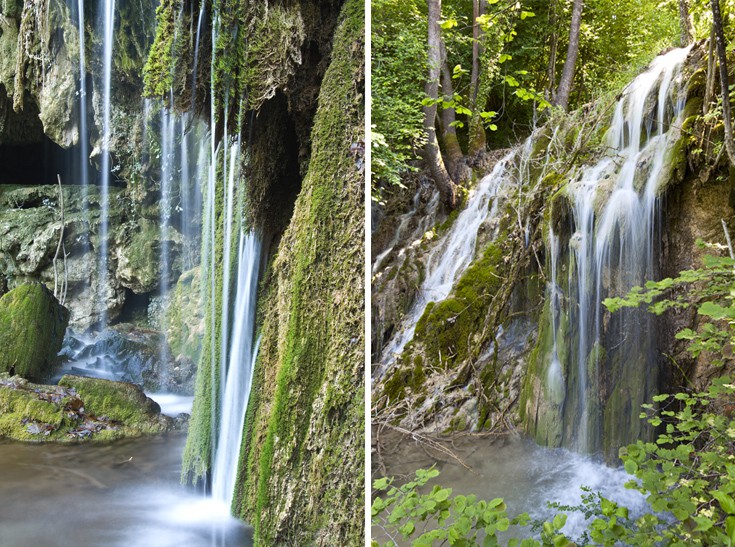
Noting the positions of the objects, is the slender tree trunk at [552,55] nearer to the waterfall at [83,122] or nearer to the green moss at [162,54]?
the green moss at [162,54]

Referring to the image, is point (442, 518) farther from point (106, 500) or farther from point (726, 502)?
point (106, 500)

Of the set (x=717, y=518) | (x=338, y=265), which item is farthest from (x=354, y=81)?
(x=717, y=518)

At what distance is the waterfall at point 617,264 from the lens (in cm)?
152

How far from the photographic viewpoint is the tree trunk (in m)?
1.90

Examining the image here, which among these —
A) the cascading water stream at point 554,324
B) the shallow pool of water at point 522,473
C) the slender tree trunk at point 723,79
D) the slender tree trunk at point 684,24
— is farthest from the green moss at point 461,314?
the slender tree trunk at point 684,24

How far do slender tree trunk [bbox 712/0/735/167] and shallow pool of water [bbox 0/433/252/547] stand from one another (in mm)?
1568

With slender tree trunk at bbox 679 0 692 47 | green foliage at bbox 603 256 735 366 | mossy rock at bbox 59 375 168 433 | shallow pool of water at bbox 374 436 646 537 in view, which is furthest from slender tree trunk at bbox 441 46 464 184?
mossy rock at bbox 59 375 168 433

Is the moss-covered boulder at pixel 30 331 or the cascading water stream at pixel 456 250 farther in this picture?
the cascading water stream at pixel 456 250

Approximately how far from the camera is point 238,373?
1043mm

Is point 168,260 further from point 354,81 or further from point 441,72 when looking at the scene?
point 441,72

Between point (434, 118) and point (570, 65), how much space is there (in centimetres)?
51

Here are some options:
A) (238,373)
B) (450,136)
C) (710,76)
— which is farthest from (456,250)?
(238,373)

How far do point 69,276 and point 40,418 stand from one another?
0.95 ft

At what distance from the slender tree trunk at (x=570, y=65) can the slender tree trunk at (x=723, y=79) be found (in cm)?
42
